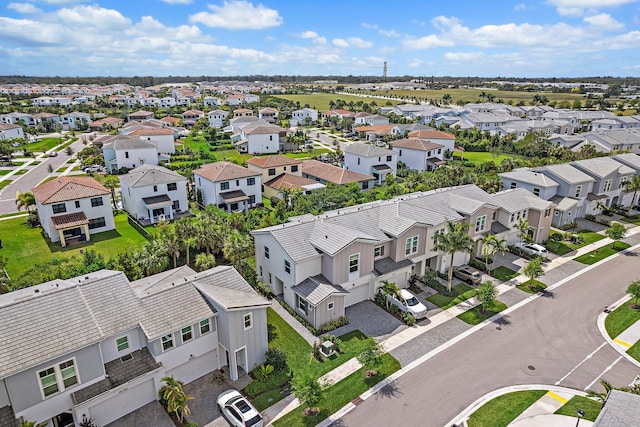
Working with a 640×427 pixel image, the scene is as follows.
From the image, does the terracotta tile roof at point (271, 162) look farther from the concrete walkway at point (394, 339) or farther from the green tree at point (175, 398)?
the green tree at point (175, 398)

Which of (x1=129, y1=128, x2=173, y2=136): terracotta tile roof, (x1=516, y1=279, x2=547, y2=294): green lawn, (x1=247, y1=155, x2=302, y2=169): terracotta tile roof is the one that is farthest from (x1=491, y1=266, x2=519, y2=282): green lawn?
(x1=129, y1=128, x2=173, y2=136): terracotta tile roof

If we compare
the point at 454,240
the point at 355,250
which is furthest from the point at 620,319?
the point at 355,250

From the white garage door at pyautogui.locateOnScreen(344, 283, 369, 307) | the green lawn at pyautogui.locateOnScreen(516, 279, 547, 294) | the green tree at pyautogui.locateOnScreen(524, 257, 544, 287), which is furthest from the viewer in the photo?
the green lawn at pyautogui.locateOnScreen(516, 279, 547, 294)

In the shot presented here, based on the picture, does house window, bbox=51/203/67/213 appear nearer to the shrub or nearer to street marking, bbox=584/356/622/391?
the shrub

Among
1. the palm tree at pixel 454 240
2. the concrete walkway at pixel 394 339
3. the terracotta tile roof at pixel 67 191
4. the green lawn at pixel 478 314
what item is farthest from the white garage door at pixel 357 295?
the terracotta tile roof at pixel 67 191

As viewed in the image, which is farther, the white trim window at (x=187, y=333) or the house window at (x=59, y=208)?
the house window at (x=59, y=208)

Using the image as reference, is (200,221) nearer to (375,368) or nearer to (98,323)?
(98,323)

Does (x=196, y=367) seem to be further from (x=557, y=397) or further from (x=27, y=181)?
(x=27, y=181)

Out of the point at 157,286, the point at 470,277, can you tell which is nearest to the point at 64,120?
the point at 157,286
